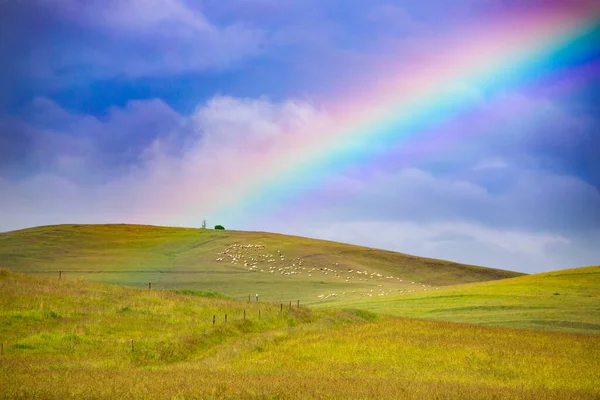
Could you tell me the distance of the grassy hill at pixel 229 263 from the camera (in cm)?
6875

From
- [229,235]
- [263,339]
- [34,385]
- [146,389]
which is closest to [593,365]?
[263,339]

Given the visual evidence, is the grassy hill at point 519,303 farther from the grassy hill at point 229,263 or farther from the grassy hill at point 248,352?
the grassy hill at point 229,263

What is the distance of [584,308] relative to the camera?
44500 mm

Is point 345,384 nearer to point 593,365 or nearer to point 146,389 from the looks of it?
point 146,389

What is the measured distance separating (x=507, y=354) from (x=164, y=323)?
16.6 metres

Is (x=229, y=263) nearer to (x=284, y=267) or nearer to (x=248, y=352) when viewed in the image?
(x=284, y=267)

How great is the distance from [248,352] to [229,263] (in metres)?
58.3

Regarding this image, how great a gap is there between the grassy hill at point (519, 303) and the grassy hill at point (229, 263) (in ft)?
27.7

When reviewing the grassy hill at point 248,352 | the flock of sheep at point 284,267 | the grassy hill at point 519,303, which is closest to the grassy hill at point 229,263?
the flock of sheep at point 284,267

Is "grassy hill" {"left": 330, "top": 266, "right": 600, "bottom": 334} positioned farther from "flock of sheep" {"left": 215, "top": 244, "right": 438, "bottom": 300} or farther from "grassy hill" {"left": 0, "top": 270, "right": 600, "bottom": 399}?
"flock of sheep" {"left": 215, "top": 244, "right": 438, "bottom": 300}

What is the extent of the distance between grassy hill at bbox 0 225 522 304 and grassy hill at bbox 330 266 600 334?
333 inches

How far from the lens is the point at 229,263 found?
84.1m

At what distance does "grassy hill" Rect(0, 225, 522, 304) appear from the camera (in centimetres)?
6875

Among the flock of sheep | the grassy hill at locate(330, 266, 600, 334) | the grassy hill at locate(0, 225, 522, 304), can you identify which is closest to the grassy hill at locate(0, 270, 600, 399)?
the grassy hill at locate(330, 266, 600, 334)
